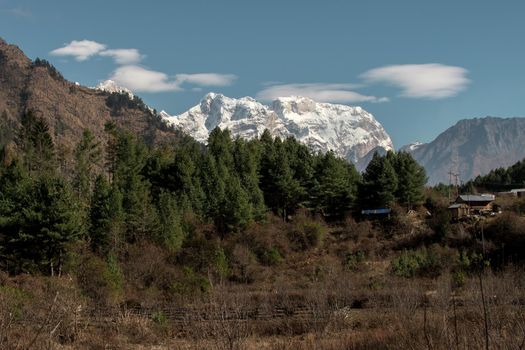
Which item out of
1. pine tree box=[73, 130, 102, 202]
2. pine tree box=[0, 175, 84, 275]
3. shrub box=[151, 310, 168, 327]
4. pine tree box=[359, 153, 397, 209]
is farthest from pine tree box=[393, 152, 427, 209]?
shrub box=[151, 310, 168, 327]

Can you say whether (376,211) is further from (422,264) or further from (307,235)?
(422,264)

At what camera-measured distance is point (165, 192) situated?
62625mm

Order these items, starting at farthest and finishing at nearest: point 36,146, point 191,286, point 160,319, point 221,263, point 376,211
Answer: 1. point 36,146
2. point 376,211
3. point 221,263
4. point 191,286
5. point 160,319

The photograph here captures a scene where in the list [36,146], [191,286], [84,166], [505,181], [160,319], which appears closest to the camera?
[160,319]

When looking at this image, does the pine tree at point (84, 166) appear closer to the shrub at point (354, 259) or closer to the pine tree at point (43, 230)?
the pine tree at point (43, 230)

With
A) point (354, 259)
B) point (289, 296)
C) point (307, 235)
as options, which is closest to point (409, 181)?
point (307, 235)

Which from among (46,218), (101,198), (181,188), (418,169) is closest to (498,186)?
(418,169)

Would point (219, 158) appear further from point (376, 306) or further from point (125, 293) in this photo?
point (376, 306)

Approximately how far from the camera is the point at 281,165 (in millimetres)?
67938

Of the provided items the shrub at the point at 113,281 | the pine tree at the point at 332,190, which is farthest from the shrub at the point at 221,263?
the pine tree at the point at 332,190

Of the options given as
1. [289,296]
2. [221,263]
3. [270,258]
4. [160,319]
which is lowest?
[289,296]

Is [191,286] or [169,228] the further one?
[169,228]

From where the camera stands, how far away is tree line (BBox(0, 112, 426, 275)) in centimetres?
4197

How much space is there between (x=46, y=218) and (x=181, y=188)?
83.9ft
